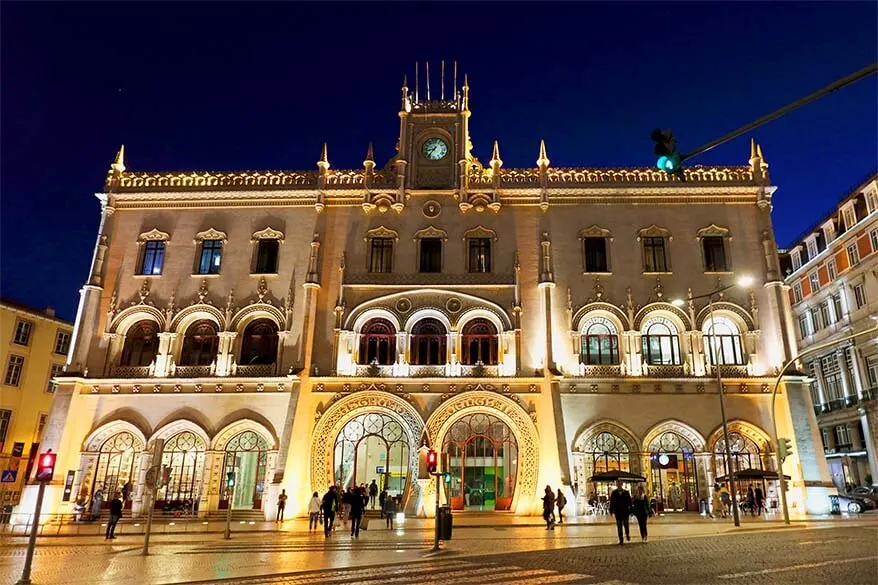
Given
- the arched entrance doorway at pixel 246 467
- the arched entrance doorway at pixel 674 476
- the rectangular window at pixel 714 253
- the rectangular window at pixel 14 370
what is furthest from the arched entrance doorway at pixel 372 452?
the rectangular window at pixel 14 370

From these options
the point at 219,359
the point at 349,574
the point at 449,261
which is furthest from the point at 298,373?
the point at 349,574

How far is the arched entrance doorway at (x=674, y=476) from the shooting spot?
31031mm

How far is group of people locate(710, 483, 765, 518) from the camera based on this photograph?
96.1 ft

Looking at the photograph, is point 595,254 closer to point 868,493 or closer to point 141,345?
point 868,493

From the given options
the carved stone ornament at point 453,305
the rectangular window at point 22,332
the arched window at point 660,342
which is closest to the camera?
the arched window at point 660,342

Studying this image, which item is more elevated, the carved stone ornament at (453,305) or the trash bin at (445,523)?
the carved stone ornament at (453,305)

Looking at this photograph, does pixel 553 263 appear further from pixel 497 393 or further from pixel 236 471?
pixel 236 471

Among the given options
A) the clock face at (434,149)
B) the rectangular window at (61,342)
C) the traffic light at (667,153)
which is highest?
the clock face at (434,149)

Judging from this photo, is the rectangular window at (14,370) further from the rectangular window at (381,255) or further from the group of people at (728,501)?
the group of people at (728,501)

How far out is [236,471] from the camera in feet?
105

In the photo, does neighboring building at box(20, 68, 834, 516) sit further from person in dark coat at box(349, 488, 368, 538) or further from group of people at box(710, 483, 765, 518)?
person in dark coat at box(349, 488, 368, 538)

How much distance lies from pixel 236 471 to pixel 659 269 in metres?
24.5

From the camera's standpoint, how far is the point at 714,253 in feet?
114

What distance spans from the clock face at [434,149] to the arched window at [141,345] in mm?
17970
